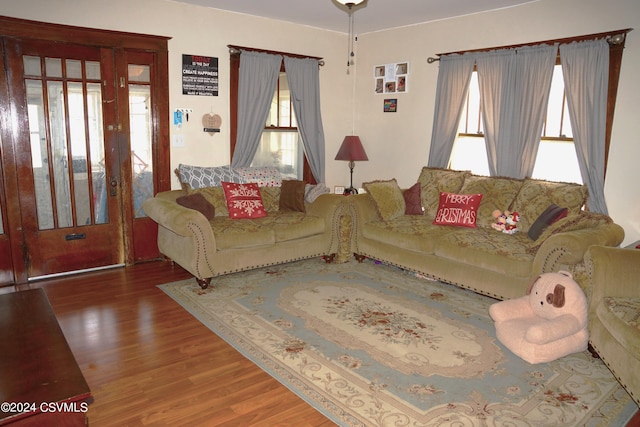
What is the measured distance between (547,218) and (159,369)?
3.15m

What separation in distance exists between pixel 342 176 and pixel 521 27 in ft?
9.37

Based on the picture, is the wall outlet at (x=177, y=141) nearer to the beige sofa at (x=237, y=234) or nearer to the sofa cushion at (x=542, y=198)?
the beige sofa at (x=237, y=234)

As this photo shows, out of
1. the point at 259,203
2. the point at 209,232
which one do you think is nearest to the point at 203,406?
the point at 209,232

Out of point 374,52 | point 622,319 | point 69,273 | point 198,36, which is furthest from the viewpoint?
point 374,52

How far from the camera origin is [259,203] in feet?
15.8

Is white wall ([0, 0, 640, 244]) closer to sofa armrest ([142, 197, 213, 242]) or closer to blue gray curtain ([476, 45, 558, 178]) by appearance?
blue gray curtain ([476, 45, 558, 178])

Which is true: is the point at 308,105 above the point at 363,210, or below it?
above

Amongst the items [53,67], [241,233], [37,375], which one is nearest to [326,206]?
[241,233]

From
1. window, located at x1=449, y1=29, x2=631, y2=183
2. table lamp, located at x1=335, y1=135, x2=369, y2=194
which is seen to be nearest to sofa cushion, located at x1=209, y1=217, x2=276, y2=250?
table lamp, located at x1=335, y1=135, x2=369, y2=194

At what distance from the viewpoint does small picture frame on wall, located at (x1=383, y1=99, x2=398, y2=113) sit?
595 cm

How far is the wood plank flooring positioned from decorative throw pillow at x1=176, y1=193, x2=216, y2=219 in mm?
812

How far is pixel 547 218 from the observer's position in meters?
3.92

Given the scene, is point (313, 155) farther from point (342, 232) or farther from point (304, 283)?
point (304, 283)

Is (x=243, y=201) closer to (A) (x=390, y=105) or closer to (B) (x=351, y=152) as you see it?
(B) (x=351, y=152)
